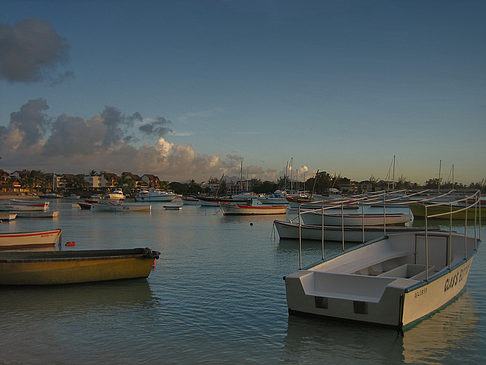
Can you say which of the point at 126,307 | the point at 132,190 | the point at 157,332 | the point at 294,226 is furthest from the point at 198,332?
the point at 132,190

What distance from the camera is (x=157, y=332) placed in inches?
377

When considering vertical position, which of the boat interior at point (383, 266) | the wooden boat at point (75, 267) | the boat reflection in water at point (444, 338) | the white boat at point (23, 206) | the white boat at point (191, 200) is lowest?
the white boat at point (191, 200)

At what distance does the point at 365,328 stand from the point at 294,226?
678 inches

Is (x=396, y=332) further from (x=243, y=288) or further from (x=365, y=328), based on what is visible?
(x=243, y=288)

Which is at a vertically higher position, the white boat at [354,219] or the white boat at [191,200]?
the white boat at [354,219]

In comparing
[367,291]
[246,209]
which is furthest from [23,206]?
[367,291]

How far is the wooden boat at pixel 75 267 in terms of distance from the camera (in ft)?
43.4

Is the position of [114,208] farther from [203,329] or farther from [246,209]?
[203,329]

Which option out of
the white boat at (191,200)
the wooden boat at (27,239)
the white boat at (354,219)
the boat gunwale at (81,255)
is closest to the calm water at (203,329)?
the boat gunwale at (81,255)

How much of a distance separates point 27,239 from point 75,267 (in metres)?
10.1

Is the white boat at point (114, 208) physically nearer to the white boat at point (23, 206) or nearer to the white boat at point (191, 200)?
the white boat at point (23, 206)

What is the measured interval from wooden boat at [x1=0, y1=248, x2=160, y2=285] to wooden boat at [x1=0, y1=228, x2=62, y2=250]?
25.7ft

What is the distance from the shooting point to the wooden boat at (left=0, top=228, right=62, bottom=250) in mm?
21797

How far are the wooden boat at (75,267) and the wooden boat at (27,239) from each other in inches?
308
